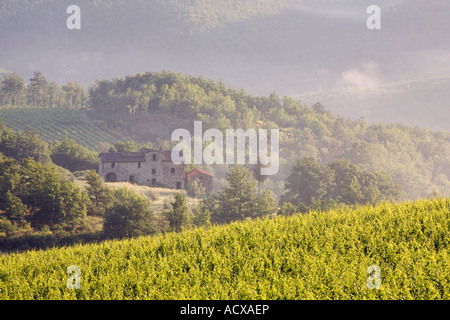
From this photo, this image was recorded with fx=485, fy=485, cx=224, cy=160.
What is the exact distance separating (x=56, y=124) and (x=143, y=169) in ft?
196

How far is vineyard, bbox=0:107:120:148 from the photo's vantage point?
12394 centimetres

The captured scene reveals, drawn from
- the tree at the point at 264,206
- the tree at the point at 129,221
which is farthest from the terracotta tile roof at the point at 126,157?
the tree at the point at 129,221

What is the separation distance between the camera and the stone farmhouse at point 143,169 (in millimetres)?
81000

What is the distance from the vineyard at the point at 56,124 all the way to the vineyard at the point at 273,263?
10099 centimetres

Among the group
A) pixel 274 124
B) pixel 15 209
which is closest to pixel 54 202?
pixel 15 209

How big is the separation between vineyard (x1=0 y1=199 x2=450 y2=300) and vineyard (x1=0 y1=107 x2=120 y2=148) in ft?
331

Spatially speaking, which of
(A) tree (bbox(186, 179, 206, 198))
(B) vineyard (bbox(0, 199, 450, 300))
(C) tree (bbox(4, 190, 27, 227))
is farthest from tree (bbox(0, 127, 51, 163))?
(B) vineyard (bbox(0, 199, 450, 300))

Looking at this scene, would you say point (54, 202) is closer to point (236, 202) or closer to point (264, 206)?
point (236, 202)

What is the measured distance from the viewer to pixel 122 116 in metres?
155

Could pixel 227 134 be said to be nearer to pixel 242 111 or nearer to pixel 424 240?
pixel 242 111

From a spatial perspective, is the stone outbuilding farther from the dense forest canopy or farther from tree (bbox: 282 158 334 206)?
the dense forest canopy

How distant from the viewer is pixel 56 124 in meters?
131

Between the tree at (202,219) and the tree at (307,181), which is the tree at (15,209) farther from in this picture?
the tree at (307,181)

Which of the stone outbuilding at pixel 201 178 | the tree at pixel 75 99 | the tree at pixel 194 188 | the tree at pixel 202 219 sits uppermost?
the tree at pixel 75 99
